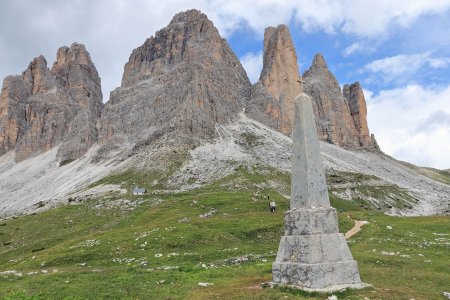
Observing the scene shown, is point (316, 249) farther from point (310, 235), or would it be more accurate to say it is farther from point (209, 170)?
point (209, 170)

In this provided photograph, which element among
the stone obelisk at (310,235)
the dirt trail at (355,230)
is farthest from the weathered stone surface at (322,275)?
the dirt trail at (355,230)

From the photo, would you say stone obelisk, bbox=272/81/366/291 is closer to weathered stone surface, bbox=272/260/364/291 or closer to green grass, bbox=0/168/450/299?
weathered stone surface, bbox=272/260/364/291

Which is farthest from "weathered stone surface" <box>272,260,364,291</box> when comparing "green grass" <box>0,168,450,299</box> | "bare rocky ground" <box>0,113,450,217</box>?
"bare rocky ground" <box>0,113,450,217</box>

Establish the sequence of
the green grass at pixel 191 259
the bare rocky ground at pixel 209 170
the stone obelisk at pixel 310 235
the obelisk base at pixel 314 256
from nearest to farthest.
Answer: the obelisk base at pixel 314 256
the stone obelisk at pixel 310 235
the green grass at pixel 191 259
the bare rocky ground at pixel 209 170

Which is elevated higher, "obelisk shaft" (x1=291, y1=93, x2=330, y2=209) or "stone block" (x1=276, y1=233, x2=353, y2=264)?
"obelisk shaft" (x1=291, y1=93, x2=330, y2=209)

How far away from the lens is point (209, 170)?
5037 inches

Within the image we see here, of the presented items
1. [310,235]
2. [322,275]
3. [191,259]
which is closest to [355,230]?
[191,259]

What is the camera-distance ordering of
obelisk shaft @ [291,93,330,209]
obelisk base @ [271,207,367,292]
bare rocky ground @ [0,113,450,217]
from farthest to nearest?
bare rocky ground @ [0,113,450,217] → obelisk shaft @ [291,93,330,209] → obelisk base @ [271,207,367,292]

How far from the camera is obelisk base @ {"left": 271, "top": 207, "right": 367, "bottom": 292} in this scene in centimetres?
1973

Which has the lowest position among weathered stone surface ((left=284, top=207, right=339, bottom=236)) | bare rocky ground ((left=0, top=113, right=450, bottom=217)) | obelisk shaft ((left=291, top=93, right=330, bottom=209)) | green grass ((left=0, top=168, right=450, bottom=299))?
green grass ((left=0, top=168, right=450, bottom=299))

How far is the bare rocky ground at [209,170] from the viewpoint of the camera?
123m

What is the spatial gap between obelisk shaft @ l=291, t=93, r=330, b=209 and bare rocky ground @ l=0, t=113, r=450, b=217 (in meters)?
90.8

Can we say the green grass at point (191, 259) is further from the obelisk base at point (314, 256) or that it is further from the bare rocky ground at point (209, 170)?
the bare rocky ground at point (209, 170)

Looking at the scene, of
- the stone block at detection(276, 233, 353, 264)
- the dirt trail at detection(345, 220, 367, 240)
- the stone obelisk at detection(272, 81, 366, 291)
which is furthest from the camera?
the dirt trail at detection(345, 220, 367, 240)
